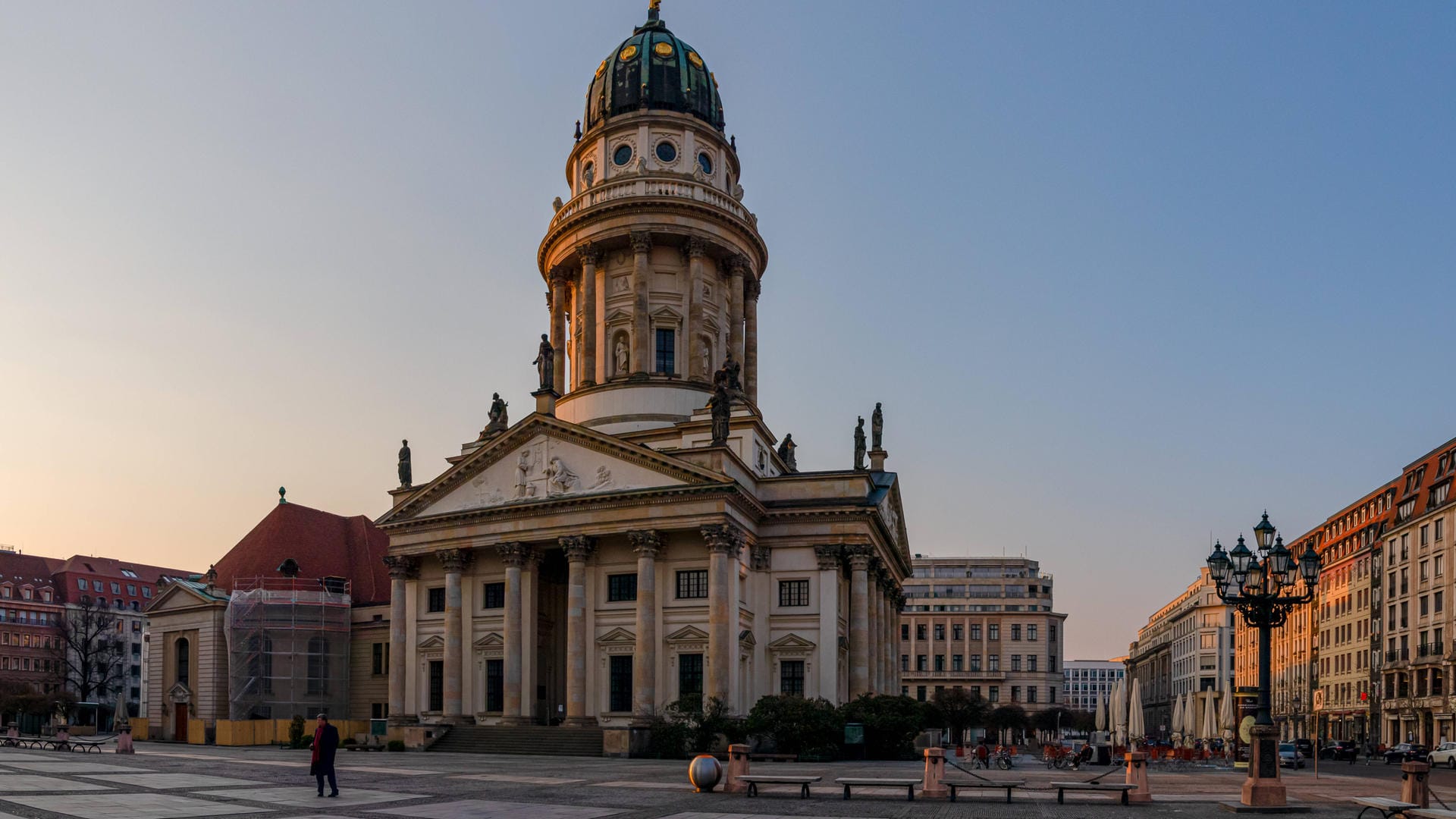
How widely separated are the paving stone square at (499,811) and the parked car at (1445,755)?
46.4m

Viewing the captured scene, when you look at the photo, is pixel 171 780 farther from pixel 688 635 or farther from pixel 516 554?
pixel 516 554

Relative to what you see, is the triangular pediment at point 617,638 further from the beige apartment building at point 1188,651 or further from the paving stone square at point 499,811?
the beige apartment building at point 1188,651

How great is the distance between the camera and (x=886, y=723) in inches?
1849

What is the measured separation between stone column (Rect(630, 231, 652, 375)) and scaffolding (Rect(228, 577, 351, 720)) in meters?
22.5

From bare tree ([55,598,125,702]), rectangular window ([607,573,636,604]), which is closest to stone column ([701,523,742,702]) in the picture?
rectangular window ([607,573,636,604])

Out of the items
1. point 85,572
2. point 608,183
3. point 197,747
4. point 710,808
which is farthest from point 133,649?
point 710,808

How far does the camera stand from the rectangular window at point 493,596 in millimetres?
56094

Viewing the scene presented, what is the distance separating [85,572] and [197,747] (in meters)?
83.8

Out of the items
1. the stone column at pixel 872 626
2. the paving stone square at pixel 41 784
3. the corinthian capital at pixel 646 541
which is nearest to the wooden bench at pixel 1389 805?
the paving stone square at pixel 41 784

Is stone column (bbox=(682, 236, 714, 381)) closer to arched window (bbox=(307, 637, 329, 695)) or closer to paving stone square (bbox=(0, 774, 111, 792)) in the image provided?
arched window (bbox=(307, 637, 329, 695))

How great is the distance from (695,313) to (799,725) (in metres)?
25.0

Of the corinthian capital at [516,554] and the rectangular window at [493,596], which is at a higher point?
the corinthian capital at [516,554]

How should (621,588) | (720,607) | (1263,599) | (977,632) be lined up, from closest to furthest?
(1263,599) < (720,607) < (621,588) < (977,632)

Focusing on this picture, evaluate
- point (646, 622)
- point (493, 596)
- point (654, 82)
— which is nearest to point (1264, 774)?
point (646, 622)
